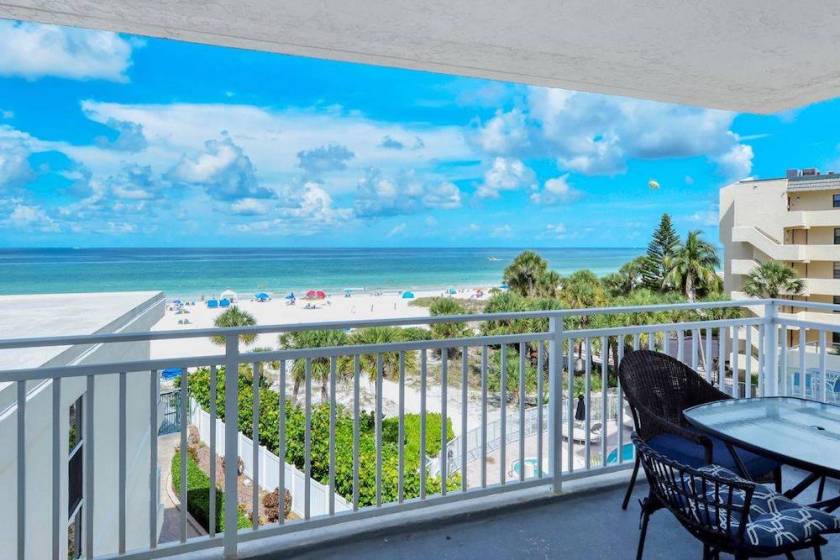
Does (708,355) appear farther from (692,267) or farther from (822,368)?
(692,267)

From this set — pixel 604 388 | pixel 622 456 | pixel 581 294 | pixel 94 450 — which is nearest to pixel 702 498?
pixel 604 388

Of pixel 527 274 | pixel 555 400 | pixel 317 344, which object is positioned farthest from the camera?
pixel 527 274

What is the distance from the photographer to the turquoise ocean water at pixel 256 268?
111 ft

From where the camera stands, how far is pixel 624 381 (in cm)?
234

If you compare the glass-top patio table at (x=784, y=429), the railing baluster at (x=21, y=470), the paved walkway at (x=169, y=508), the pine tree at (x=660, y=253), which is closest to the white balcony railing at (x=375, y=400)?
the railing baluster at (x=21, y=470)

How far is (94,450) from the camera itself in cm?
289

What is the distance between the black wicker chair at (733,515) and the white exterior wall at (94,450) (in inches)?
Result: 77.9

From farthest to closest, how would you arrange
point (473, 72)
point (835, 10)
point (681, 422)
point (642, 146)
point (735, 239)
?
point (642, 146) → point (735, 239) → point (473, 72) → point (681, 422) → point (835, 10)

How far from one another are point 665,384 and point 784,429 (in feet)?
1.88

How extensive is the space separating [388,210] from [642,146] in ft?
75.0

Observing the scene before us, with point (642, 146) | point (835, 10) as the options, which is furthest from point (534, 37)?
point (642, 146)

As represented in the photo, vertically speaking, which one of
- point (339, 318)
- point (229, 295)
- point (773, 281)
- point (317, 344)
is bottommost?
point (339, 318)

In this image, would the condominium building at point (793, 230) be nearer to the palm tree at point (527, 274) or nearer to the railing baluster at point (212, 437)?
the palm tree at point (527, 274)

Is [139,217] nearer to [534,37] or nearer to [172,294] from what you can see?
[172,294]
